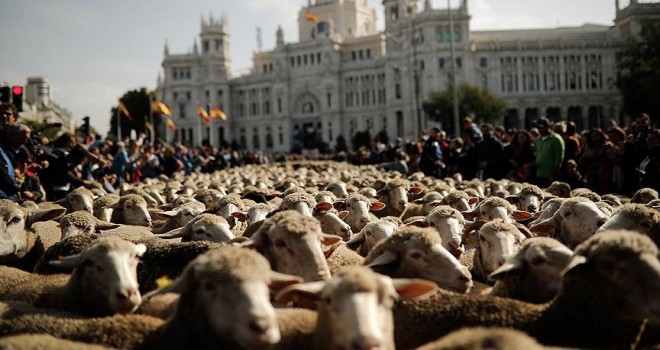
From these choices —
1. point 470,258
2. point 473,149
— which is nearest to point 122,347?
point 470,258

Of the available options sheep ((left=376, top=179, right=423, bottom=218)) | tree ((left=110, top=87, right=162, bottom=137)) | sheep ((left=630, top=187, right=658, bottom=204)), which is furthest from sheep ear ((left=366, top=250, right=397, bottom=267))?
tree ((left=110, top=87, right=162, bottom=137))

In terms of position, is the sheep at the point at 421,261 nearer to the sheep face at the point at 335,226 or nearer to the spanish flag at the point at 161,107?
the sheep face at the point at 335,226

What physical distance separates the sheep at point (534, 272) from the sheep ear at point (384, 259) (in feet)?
2.44

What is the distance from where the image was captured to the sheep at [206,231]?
234 inches

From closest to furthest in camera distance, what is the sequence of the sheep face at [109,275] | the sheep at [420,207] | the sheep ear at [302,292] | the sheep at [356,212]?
the sheep ear at [302,292] < the sheep face at [109,275] < the sheep at [356,212] < the sheep at [420,207]

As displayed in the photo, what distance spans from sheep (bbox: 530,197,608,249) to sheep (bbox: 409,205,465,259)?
0.74 metres

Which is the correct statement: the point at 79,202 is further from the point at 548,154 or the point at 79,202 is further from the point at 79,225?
the point at 548,154

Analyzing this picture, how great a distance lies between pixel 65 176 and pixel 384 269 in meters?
8.21

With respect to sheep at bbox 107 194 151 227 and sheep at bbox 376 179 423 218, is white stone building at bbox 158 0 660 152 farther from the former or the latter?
sheep at bbox 107 194 151 227

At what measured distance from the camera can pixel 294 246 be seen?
4.64 metres

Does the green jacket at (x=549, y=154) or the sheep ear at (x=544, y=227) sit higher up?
the green jacket at (x=549, y=154)

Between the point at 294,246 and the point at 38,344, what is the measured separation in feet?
5.63

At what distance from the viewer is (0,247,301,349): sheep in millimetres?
3506

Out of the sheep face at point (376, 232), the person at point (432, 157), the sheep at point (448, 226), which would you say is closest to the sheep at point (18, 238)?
the sheep face at point (376, 232)
